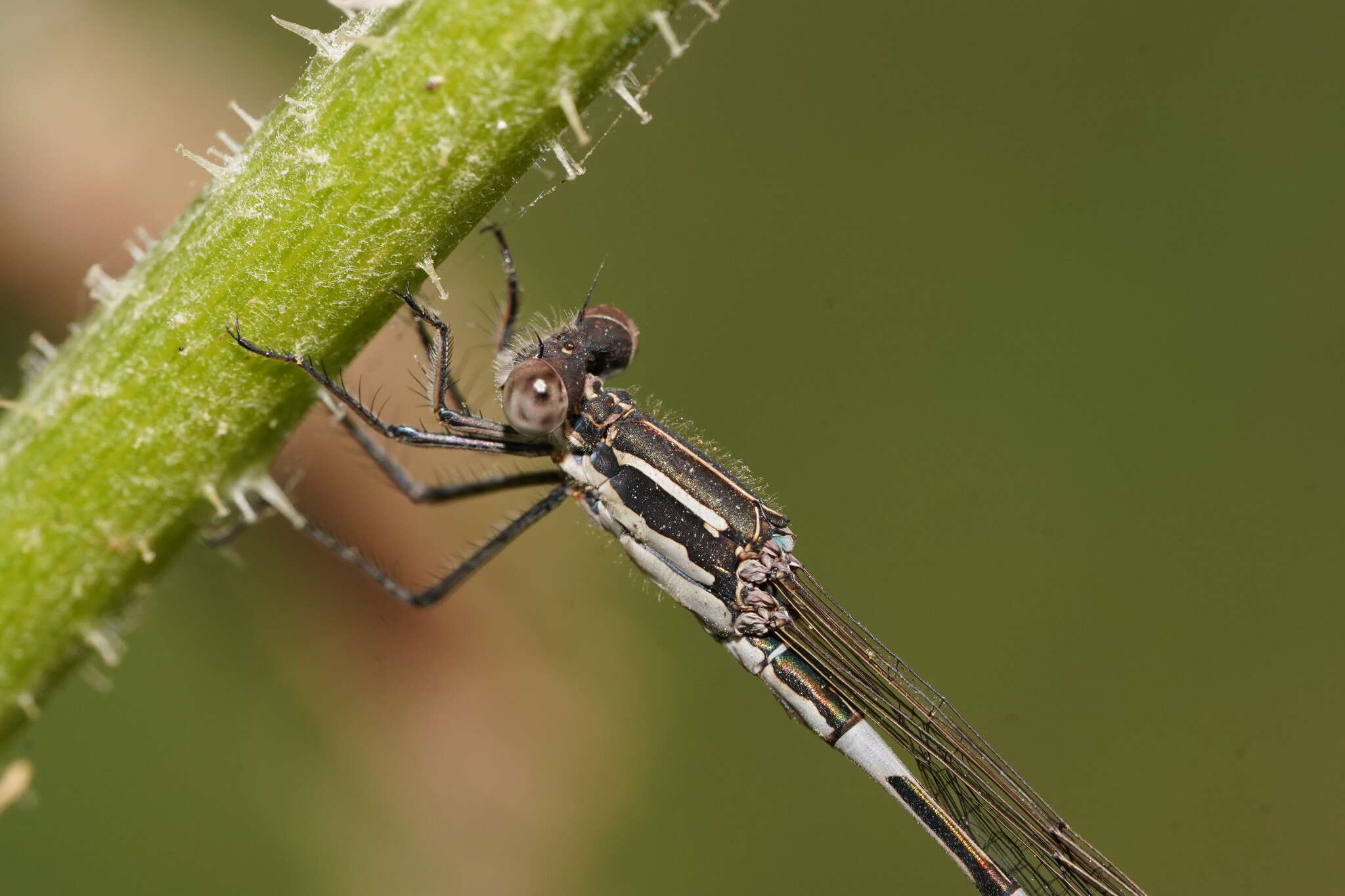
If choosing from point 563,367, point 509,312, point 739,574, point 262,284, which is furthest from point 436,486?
point 262,284

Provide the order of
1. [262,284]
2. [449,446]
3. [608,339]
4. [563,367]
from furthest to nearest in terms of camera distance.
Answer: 1. [608,339]
2. [449,446]
3. [563,367]
4. [262,284]

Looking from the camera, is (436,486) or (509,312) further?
(436,486)

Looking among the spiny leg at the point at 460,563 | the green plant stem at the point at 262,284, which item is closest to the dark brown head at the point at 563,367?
the spiny leg at the point at 460,563

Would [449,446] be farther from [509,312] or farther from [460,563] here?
[460,563]

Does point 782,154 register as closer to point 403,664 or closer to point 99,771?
point 403,664

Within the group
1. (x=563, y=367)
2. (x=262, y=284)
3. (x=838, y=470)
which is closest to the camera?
(x=262, y=284)

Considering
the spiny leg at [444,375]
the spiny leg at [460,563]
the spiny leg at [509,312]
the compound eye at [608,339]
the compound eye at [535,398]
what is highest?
the compound eye at [608,339]

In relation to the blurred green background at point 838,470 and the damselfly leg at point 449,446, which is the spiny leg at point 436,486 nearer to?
the damselfly leg at point 449,446
